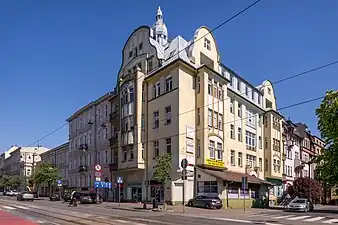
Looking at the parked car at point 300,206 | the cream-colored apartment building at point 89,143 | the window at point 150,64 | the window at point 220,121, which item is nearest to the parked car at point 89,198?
the cream-colored apartment building at point 89,143

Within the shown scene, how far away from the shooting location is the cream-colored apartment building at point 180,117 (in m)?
45.0

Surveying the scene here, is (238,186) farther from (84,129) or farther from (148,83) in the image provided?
(84,129)

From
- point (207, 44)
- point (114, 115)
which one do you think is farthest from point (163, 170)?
point (114, 115)

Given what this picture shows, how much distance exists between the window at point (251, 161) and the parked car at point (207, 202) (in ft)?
55.3

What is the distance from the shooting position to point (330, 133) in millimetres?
25562

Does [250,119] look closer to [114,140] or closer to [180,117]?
[180,117]

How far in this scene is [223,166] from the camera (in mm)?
49312

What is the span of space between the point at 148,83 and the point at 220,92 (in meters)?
8.42

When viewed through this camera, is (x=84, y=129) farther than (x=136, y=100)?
Yes

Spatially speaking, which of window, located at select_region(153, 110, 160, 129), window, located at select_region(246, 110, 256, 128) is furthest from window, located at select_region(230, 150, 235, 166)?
window, located at select_region(153, 110, 160, 129)

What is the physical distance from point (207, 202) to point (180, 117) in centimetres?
905

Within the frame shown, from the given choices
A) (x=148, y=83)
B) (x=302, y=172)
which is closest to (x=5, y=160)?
(x=302, y=172)

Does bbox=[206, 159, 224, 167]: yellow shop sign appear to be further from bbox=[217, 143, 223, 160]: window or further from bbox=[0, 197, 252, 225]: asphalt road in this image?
bbox=[0, 197, 252, 225]: asphalt road

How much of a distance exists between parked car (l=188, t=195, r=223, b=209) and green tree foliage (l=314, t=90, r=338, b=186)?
14.1 metres
